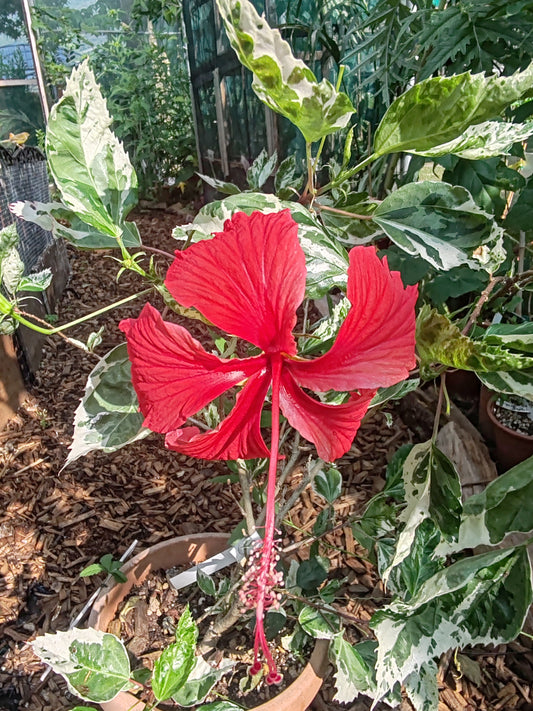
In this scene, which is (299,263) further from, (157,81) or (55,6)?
(55,6)

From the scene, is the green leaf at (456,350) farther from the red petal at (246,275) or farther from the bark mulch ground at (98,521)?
the bark mulch ground at (98,521)

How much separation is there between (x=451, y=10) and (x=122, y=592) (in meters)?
1.49

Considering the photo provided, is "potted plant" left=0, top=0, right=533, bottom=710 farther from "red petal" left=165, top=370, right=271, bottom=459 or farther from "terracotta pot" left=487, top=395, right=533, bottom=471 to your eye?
"terracotta pot" left=487, top=395, right=533, bottom=471

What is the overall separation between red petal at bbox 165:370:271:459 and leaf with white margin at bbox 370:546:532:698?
11.3 inches

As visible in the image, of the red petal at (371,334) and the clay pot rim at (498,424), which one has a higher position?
the red petal at (371,334)

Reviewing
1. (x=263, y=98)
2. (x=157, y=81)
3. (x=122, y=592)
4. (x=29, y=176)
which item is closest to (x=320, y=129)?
(x=263, y=98)

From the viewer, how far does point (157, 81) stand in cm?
517

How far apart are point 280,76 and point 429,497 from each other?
482 millimetres

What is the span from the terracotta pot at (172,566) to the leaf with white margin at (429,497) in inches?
14.7

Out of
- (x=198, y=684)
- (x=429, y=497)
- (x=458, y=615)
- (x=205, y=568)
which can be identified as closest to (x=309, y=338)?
(x=429, y=497)

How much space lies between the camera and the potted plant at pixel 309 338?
0.43 metres

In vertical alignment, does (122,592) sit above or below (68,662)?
below

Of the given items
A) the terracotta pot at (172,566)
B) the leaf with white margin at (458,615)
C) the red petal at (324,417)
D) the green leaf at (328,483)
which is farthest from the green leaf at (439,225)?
the terracotta pot at (172,566)

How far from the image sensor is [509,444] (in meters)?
1.54
